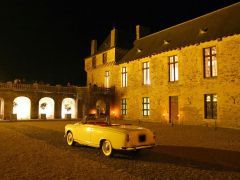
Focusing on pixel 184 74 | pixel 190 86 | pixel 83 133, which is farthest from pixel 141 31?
pixel 83 133

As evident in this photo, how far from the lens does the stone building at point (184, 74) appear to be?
19.2 metres

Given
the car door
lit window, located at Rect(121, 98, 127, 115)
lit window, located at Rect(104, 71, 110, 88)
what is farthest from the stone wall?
the car door

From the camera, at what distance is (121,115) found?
98.5 ft

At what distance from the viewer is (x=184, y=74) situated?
22.4 metres

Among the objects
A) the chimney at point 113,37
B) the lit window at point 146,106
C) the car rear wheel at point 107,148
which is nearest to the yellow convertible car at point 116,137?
the car rear wheel at point 107,148

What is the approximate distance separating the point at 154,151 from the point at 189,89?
13.4m

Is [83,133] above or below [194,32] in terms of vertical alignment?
below

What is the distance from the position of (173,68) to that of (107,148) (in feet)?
54.4

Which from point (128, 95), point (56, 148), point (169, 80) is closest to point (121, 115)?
point (128, 95)

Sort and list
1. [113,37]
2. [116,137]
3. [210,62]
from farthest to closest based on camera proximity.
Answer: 1. [113,37]
2. [210,62]
3. [116,137]

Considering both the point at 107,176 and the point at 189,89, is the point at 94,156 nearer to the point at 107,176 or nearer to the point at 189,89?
the point at 107,176

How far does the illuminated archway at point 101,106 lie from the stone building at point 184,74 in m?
1.11

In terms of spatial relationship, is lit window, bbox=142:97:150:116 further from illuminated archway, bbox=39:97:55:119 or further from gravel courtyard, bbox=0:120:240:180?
gravel courtyard, bbox=0:120:240:180

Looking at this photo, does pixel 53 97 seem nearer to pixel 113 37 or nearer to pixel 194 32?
pixel 113 37
